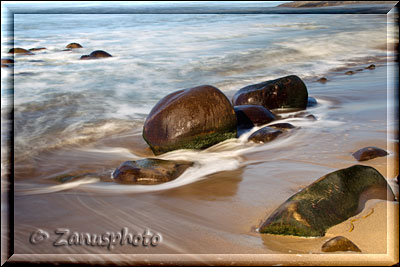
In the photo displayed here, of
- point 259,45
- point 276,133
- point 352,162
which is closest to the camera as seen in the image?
point 352,162

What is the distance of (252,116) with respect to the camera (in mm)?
4758

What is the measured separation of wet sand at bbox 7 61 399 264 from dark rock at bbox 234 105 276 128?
1.19 ft

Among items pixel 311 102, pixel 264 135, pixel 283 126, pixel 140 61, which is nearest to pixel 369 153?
pixel 264 135

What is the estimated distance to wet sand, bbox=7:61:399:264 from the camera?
6.91ft

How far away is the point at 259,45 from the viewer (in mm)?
11680

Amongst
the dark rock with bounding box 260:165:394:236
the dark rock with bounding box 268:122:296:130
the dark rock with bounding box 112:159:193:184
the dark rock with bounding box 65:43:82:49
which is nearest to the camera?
the dark rock with bounding box 260:165:394:236

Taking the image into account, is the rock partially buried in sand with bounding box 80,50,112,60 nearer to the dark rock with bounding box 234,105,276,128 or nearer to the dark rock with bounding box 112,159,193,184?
the dark rock with bounding box 234,105,276,128

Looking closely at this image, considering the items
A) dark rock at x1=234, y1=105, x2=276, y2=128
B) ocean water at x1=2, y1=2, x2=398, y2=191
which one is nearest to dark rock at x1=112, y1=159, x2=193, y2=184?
ocean water at x1=2, y1=2, x2=398, y2=191

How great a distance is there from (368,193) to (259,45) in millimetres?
9586

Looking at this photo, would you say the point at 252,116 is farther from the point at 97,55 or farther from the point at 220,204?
the point at 97,55

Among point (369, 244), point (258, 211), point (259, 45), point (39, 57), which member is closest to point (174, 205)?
point (258, 211)

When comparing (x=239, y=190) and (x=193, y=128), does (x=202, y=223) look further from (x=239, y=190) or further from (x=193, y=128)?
(x=193, y=128)

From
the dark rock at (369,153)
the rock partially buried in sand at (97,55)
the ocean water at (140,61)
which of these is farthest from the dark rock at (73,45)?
the dark rock at (369,153)

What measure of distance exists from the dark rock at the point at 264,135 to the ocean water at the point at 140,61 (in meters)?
0.18
